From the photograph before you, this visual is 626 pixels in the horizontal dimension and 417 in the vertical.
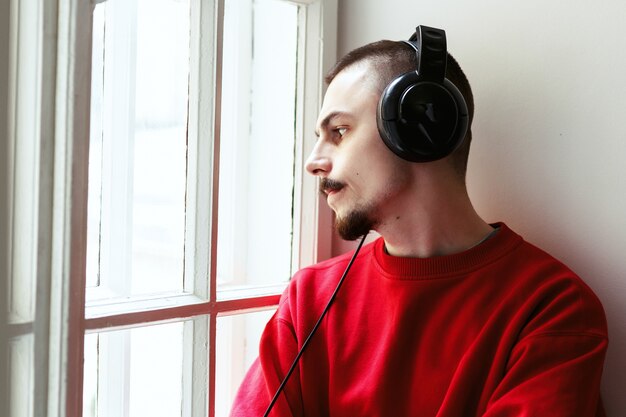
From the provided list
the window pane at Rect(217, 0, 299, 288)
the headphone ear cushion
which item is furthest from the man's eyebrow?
the window pane at Rect(217, 0, 299, 288)

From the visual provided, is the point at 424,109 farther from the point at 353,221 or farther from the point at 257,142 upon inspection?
the point at 257,142

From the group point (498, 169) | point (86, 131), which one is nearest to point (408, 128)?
point (498, 169)

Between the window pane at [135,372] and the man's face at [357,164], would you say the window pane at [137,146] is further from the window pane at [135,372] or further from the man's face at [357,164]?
the man's face at [357,164]

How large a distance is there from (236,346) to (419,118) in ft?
2.83

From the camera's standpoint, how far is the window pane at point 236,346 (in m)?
1.42

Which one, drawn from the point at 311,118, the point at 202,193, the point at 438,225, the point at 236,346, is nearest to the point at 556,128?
the point at 438,225

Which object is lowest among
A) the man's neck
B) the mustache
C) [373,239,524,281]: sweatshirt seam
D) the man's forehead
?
[373,239,524,281]: sweatshirt seam

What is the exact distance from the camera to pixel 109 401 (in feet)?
3.63

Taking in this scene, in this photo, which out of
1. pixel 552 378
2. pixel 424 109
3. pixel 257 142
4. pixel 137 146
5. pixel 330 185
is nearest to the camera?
pixel 552 378

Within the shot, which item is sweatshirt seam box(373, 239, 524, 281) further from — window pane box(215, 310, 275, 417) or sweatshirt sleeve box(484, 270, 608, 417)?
window pane box(215, 310, 275, 417)

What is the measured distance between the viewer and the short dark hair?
92 centimetres

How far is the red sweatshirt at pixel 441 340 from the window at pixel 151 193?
177 mm

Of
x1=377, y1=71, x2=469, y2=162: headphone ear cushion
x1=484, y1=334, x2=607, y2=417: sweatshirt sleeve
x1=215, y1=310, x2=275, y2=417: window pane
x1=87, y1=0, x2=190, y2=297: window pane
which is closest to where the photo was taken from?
x1=484, y1=334, x2=607, y2=417: sweatshirt sleeve

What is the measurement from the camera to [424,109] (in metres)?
0.84
